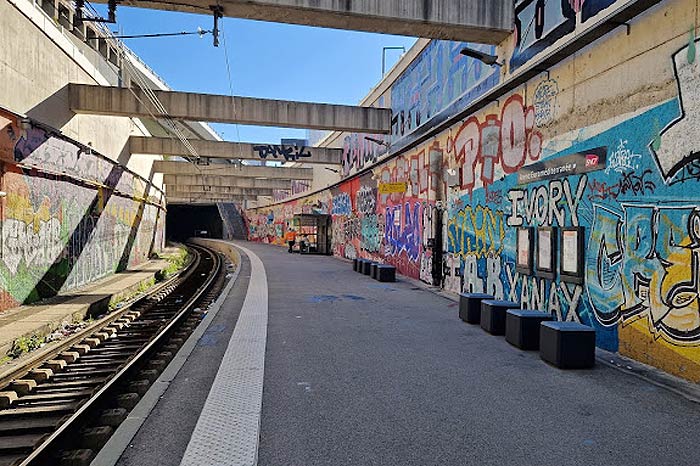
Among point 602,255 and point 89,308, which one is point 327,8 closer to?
point 602,255

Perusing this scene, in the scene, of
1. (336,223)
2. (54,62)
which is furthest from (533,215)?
(336,223)

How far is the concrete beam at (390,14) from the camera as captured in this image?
9.63m

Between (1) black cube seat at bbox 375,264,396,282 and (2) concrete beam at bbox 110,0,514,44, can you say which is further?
(1) black cube seat at bbox 375,264,396,282

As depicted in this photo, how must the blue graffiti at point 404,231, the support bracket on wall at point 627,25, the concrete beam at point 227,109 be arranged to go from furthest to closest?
1. the blue graffiti at point 404,231
2. the concrete beam at point 227,109
3. the support bracket on wall at point 627,25

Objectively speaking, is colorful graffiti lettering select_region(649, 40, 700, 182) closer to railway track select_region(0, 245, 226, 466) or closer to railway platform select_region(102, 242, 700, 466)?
railway platform select_region(102, 242, 700, 466)

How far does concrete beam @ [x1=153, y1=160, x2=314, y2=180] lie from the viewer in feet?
107

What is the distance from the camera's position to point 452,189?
13625 millimetres

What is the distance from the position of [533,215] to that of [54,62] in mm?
13840

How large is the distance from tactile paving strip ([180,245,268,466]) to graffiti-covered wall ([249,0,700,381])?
5306 mm

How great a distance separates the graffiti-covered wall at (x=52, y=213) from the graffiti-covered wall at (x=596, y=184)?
1106 centimetres

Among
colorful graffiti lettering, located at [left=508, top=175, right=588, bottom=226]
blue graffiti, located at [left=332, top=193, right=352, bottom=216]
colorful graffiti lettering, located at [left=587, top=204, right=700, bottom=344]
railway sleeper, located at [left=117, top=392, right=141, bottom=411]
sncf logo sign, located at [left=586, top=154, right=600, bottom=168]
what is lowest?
railway sleeper, located at [left=117, top=392, right=141, bottom=411]

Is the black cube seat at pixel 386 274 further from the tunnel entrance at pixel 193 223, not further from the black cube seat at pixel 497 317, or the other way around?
the tunnel entrance at pixel 193 223

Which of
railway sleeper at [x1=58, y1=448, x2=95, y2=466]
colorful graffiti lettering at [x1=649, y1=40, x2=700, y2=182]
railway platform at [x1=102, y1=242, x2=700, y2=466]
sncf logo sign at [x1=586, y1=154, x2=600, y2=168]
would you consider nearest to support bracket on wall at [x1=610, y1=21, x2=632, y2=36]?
colorful graffiti lettering at [x1=649, y1=40, x2=700, y2=182]

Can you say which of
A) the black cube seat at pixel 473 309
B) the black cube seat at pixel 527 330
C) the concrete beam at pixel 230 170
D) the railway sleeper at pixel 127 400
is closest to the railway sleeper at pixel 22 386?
the railway sleeper at pixel 127 400
